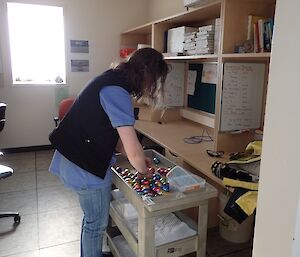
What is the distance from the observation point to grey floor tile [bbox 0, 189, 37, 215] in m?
2.70

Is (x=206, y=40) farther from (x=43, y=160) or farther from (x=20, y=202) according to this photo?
(x=43, y=160)

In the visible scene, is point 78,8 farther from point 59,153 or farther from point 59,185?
point 59,153

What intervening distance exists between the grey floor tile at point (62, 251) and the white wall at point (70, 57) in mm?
2557

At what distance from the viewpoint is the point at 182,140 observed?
2.50 m

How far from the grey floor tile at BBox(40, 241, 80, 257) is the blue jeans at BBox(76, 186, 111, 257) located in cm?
44

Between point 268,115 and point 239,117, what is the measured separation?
1.30 m

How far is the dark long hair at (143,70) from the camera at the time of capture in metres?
1.44

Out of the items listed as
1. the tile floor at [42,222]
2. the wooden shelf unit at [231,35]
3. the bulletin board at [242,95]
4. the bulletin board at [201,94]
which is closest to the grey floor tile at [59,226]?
the tile floor at [42,222]

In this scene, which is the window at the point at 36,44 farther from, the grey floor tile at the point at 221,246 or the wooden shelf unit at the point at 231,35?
the grey floor tile at the point at 221,246

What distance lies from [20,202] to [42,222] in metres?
0.50

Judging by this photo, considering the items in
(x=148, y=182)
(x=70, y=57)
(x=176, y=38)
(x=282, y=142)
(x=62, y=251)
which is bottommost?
(x=62, y=251)

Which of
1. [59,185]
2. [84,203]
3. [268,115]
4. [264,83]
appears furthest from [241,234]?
[59,185]

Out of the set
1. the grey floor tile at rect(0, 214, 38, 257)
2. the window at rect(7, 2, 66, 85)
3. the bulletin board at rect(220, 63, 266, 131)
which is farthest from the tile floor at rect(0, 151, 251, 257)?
the window at rect(7, 2, 66, 85)

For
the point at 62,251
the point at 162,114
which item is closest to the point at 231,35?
the point at 162,114
